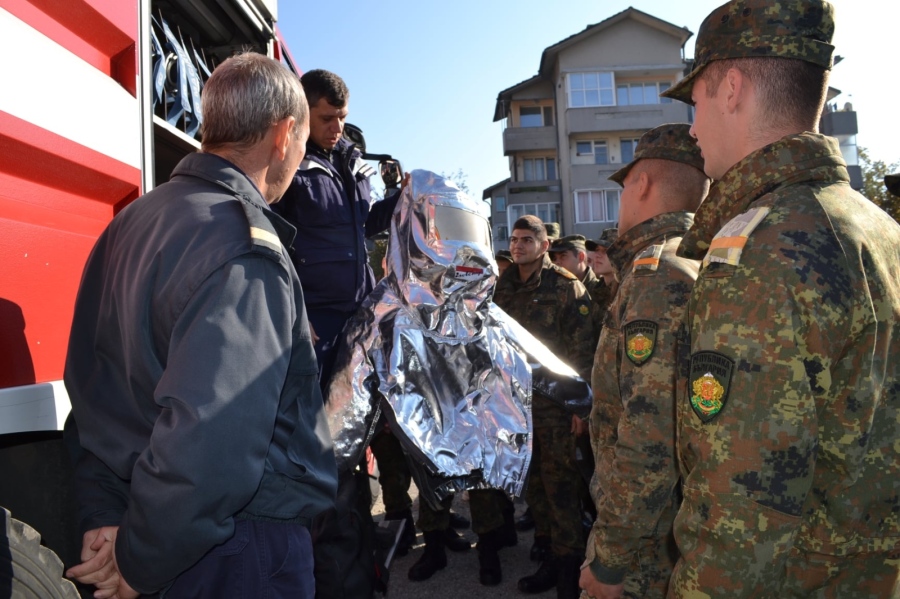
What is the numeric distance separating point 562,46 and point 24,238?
107 ft

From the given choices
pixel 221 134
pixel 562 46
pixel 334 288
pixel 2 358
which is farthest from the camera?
pixel 562 46

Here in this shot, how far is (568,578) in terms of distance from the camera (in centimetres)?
381

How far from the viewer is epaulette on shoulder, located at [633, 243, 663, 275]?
204cm

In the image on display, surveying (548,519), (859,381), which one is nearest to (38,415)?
(859,381)

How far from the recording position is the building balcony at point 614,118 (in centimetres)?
3134

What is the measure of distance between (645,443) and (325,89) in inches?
71.2

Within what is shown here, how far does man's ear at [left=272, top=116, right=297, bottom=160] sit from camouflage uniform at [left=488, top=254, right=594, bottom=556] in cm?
259

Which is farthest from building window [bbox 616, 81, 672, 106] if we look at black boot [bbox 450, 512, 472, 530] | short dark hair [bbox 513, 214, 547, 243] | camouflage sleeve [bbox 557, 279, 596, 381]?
black boot [bbox 450, 512, 472, 530]

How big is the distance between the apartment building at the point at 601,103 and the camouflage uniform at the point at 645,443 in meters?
29.3

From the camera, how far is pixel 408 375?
2637 mm

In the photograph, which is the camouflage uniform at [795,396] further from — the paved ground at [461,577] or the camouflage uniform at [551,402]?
the paved ground at [461,577]

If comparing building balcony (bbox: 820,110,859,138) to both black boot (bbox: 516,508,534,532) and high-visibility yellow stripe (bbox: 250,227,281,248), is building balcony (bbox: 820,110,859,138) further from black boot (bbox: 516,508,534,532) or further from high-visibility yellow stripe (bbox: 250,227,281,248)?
high-visibility yellow stripe (bbox: 250,227,281,248)

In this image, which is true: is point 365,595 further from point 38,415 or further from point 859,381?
point 859,381

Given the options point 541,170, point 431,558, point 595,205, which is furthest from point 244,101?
point 541,170
